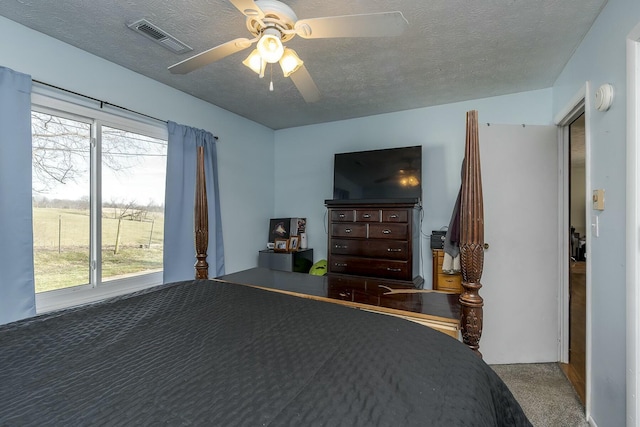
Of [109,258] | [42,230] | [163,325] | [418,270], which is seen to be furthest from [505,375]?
[42,230]

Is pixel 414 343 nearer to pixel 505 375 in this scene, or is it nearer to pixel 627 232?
pixel 627 232

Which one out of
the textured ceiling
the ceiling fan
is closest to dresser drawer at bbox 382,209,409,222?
the textured ceiling

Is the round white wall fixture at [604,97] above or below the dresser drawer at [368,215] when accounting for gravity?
above

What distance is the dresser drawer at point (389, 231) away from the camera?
3212 millimetres

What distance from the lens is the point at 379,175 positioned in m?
3.62

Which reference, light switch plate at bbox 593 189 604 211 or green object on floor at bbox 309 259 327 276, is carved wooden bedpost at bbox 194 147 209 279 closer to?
green object on floor at bbox 309 259 327 276

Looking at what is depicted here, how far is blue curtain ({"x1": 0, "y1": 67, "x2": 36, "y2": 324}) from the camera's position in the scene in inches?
78.9

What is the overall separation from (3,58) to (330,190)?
3.33 m

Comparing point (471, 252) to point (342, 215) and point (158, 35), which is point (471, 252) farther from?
point (158, 35)

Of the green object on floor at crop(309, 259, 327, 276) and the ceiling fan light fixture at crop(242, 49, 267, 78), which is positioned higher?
the ceiling fan light fixture at crop(242, 49, 267, 78)

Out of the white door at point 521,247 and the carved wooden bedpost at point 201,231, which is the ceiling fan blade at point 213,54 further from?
the white door at point 521,247

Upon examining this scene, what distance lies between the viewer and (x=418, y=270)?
3.53 m

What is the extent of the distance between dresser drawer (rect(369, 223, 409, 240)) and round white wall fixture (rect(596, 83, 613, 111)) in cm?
181

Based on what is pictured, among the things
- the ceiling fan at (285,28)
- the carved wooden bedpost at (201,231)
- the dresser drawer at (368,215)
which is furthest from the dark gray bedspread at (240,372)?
the dresser drawer at (368,215)
